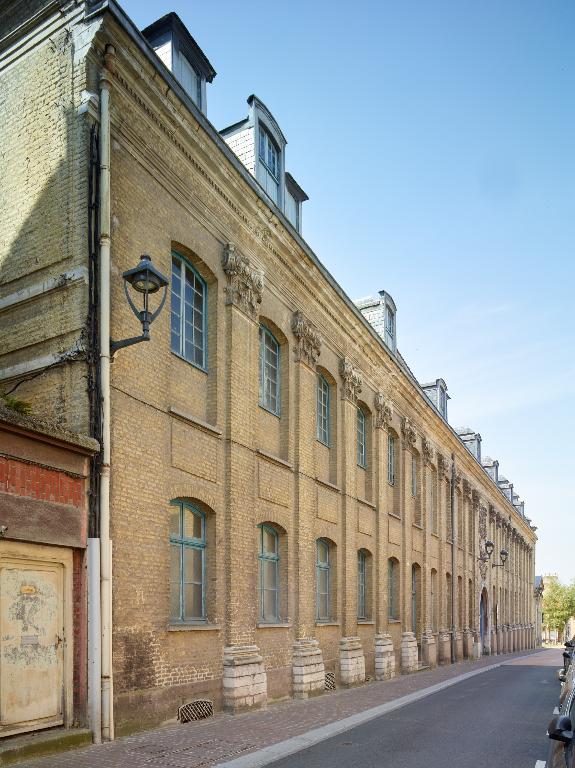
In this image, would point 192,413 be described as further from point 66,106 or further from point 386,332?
point 386,332

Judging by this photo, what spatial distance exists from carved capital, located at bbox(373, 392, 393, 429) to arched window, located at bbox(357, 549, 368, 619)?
4.00 metres

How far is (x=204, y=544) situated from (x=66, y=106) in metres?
7.42

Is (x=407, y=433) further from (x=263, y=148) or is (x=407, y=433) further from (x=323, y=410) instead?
(x=263, y=148)

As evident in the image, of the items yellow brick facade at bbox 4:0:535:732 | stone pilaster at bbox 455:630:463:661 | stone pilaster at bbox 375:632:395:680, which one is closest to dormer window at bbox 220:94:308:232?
yellow brick facade at bbox 4:0:535:732

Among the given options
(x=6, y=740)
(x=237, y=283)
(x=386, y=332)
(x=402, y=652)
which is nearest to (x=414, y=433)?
(x=386, y=332)

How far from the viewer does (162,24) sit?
1426 cm

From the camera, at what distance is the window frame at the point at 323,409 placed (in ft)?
65.8

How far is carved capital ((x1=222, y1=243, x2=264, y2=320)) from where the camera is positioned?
1491 centimetres

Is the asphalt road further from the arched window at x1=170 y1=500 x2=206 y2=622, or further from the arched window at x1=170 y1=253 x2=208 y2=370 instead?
the arched window at x1=170 y1=253 x2=208 y2=370

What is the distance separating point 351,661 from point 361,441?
6.49 m

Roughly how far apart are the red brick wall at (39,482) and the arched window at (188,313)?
3.66 m

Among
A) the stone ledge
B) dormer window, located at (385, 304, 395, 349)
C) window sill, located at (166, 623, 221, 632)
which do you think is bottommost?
the stone ledge

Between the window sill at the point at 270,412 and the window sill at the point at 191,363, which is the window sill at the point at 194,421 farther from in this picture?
the window sill at the point at 270,412

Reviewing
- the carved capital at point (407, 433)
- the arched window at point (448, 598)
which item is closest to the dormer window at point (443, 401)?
the arched window at point (448, 598)
